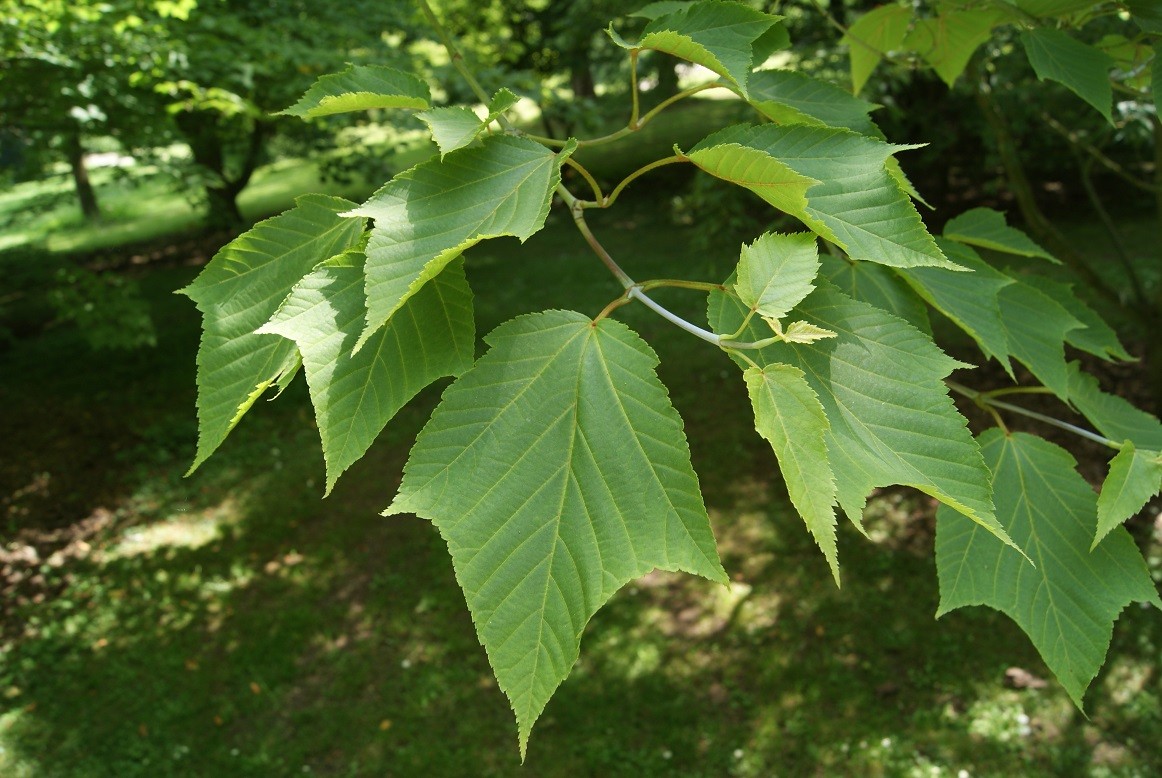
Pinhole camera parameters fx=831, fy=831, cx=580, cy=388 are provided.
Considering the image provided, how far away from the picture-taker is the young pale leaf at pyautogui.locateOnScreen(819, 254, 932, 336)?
4.02 feet

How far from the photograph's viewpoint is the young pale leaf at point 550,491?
2.79 ft

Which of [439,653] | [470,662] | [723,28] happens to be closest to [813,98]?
[723,28]

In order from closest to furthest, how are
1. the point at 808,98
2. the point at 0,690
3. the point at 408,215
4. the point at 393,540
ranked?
the point at 408,215
the point at 808,98
the point at 0,690
the point at 393,540

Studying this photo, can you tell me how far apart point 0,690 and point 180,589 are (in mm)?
1080

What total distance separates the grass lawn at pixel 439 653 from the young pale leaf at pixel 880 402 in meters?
2.89

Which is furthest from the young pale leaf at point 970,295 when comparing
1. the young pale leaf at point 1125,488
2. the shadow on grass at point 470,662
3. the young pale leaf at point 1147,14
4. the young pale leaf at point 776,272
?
the shadow on grass at point 470,662

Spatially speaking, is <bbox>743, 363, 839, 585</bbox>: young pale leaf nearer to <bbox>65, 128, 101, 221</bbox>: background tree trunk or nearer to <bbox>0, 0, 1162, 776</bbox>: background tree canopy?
<bbox>0, 0, 1162, 776</bbox>: background tree canopy

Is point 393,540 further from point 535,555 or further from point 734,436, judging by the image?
point 535,555

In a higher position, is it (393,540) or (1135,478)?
(1135,478)

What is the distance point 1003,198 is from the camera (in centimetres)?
1131

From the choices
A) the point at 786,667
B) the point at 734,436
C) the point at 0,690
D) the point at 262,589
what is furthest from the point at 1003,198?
the point at 0,690

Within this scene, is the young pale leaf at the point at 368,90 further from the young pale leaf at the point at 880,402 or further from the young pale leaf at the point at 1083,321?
the young pale leaf at the point at 1083,321

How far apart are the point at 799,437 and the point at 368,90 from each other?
63 centimetres

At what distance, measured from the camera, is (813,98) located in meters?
1.31
